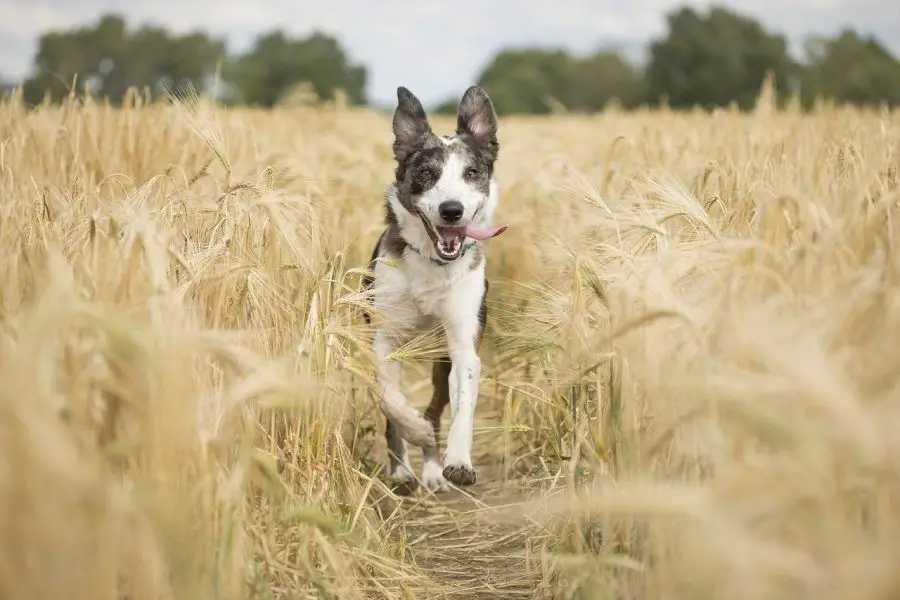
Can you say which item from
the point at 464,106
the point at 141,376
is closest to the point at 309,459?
the point at 141,376

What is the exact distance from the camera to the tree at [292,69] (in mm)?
Result: 69125

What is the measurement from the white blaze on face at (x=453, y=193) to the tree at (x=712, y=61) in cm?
5798

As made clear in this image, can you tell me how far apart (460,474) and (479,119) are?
237 centimetres

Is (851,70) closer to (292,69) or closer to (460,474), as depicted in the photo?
(292,69)

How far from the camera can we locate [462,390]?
15.3 ft

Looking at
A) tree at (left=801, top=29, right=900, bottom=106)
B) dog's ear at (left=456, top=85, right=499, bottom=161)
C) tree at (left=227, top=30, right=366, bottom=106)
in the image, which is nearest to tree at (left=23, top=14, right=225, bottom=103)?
tree at (left=227, top=30, right=366, bottom=106)

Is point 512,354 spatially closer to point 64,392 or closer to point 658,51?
point 64,392

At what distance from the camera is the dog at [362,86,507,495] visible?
4789 mm

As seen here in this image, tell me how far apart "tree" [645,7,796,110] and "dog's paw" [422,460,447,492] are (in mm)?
58471

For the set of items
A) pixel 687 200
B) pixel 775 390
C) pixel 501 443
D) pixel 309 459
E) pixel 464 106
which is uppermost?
pixel 464 106

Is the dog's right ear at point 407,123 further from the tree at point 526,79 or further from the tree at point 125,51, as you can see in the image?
the tree at point 125,51

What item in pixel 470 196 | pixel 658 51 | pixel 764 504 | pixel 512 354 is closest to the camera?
pixel 764 504

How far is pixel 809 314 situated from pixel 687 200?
125cm

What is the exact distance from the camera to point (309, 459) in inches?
137
